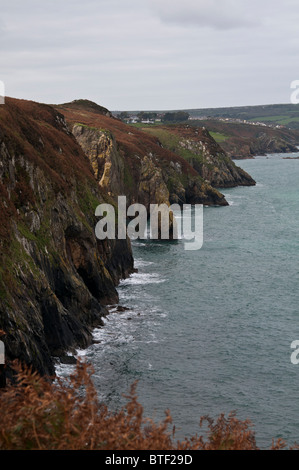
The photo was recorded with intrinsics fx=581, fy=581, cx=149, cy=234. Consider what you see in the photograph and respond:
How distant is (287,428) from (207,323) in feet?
59.1

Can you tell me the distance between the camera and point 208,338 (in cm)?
4712

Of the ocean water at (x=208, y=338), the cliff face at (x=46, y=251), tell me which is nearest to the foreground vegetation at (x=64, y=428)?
the ocean water at (x=208, y=338)

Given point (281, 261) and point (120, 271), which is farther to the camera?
point (281, 261)

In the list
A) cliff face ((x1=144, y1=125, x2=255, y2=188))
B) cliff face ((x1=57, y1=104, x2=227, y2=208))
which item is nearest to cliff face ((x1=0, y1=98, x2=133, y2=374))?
cliff face ((x1=57, y1=104, x2=227, y2=208))

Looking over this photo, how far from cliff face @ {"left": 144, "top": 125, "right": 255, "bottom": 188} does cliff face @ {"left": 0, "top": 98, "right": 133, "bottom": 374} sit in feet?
344

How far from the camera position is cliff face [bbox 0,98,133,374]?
3609 centimetres

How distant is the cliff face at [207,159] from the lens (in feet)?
554

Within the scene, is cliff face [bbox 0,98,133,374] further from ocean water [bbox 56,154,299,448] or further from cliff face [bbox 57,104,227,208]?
cliff face [bbox 57,104,227,208]

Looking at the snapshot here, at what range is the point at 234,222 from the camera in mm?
107812

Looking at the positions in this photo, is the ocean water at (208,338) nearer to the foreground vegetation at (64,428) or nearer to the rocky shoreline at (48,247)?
the rocky shoreline at (48,247)

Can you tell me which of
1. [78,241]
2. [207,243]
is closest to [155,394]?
[78,241]

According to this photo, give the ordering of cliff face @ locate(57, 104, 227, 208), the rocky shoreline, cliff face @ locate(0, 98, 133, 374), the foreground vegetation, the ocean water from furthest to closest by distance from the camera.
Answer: cliff face @ locate(57, 104, 227, 208)
the rocky shoreline
cliff face @ locate(0, 98, 133, 374)
the ocean water
the foreground vegetation
